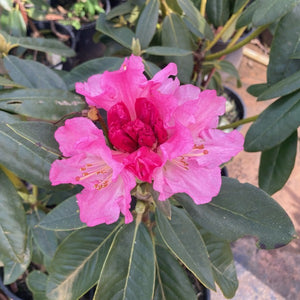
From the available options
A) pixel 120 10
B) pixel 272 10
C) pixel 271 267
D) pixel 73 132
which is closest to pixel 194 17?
pixel 272 10

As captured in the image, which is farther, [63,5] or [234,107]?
[63,5]

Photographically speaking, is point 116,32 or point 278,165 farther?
point 116,32

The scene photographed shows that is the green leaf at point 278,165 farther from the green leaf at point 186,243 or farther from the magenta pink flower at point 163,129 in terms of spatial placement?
the magenta pink flower at point 163,129

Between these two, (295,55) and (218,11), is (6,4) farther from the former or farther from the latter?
(295,55)

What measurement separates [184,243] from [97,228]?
236 millimetres

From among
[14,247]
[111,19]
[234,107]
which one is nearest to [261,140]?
[14,247]

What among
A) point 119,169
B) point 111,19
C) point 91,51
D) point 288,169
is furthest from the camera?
point 91,51

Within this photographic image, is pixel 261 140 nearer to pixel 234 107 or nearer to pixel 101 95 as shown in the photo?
pixel 101 95

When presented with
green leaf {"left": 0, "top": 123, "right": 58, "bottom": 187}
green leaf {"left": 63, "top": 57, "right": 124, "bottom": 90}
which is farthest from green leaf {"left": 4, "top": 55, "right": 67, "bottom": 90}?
green leaf {"left": 0, "top": 123, "right": 58, "bottom": 187}

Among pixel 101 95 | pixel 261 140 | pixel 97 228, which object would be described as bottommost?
pixel 97 228

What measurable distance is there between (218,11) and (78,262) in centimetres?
85

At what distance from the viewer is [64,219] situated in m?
0.77

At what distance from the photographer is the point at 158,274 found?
813 millimetres

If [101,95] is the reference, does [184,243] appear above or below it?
below
